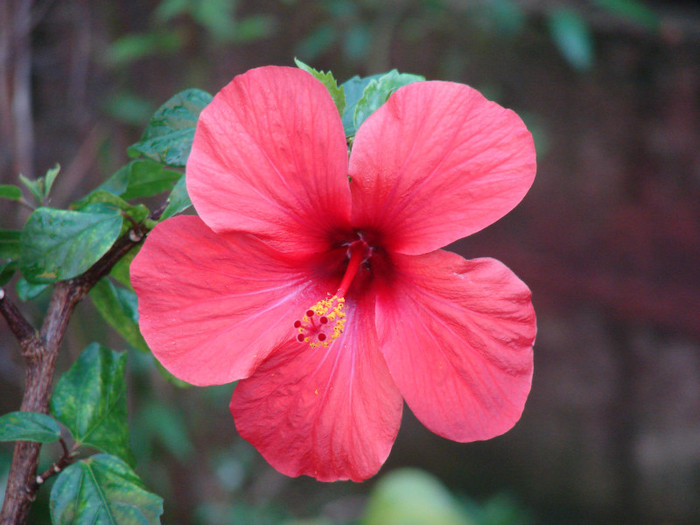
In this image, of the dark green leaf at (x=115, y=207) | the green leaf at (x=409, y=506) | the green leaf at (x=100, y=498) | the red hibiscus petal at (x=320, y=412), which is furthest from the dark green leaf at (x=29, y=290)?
the green leaf at (x=409, y=506)

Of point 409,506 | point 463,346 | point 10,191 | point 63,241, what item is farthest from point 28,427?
point 409,506

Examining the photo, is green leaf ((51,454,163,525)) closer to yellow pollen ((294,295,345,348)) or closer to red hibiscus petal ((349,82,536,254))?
yellow pollen ((294,295,345,348))

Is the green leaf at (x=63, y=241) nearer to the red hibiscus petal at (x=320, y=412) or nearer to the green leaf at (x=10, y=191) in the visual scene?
the green leaf at (x=10, y=191)

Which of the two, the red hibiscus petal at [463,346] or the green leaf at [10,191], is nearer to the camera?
the red hibiscus petal at [463,346]

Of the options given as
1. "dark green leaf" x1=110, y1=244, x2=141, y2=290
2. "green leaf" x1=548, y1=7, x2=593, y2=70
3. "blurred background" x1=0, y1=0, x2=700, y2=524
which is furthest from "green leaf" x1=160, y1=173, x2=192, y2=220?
"green leaf" x1=548, y1=7, x2=593, y2=70

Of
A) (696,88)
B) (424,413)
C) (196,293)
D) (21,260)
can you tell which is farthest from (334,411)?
(696,88)

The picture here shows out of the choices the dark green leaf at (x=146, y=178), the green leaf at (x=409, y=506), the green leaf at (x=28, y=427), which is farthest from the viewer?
the green leaf at (x=409, y=506)

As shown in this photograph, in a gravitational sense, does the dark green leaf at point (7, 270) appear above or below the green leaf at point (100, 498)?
above
